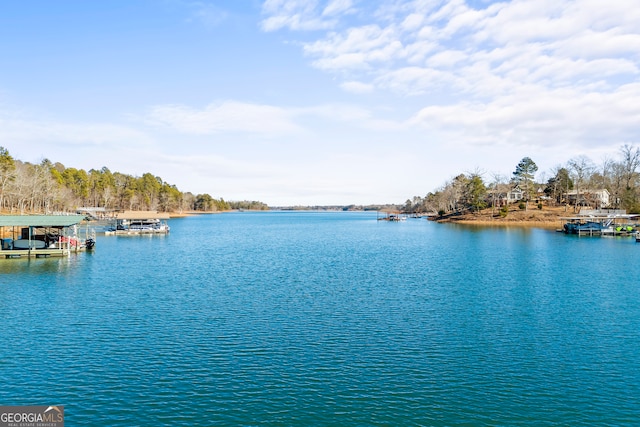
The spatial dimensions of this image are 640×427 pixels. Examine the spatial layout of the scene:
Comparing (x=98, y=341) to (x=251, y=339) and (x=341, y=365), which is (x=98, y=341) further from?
(x=341, y=365)

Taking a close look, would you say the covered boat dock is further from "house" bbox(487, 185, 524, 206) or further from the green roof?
"house" bbox(487, 185, 524, 206)

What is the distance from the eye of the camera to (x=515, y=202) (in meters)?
156

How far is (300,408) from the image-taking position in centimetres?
1723

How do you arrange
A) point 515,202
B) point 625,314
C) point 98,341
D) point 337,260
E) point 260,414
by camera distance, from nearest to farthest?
1. point 260,414
2. point 98,341
3. point 625,314
4. point 337,260
5. point 515,202

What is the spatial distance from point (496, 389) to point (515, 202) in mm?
151764

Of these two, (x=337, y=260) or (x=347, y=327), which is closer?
(x=347, y=327)

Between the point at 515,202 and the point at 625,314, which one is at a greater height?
the point at 515,202

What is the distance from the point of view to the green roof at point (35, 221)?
188ft

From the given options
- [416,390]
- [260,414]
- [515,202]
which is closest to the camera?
[260,414]

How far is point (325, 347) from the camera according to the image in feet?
78.2

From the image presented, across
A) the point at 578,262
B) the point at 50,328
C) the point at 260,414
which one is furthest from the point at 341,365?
the point at 578,262

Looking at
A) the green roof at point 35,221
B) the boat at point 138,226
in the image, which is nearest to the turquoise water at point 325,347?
the green roof at point 35,221

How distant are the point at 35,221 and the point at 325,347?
172 ft

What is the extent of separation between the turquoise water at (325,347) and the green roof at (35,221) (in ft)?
48.8
